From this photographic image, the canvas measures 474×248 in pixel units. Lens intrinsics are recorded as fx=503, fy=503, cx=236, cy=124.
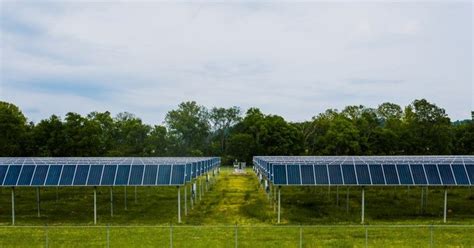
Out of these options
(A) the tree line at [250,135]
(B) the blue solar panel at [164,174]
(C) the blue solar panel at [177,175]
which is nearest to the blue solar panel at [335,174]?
(C) the blue solar panel at [177,175]

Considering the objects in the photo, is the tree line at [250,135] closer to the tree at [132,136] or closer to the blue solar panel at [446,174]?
the tree at [132,136]

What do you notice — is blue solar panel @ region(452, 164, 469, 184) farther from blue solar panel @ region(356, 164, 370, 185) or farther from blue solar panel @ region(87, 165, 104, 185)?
blue solar panel @ region(87, 165, 104, 185)

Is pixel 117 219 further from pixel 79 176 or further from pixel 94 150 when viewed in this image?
pixel 94 150

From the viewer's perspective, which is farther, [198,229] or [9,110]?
[9,110]

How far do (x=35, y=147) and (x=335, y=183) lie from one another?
66.8 meters

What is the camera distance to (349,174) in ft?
116

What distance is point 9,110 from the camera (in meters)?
85.3

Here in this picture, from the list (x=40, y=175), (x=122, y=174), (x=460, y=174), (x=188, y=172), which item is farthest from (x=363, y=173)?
(x=40, y=175)

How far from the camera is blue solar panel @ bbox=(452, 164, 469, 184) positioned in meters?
34.8

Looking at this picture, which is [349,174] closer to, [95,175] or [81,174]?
[95,175]

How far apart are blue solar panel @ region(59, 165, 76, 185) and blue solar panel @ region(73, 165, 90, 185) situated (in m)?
0.32

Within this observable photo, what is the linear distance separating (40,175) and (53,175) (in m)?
0.92

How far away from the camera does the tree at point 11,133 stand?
273 feet

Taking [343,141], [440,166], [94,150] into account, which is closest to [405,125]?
[343,141]
